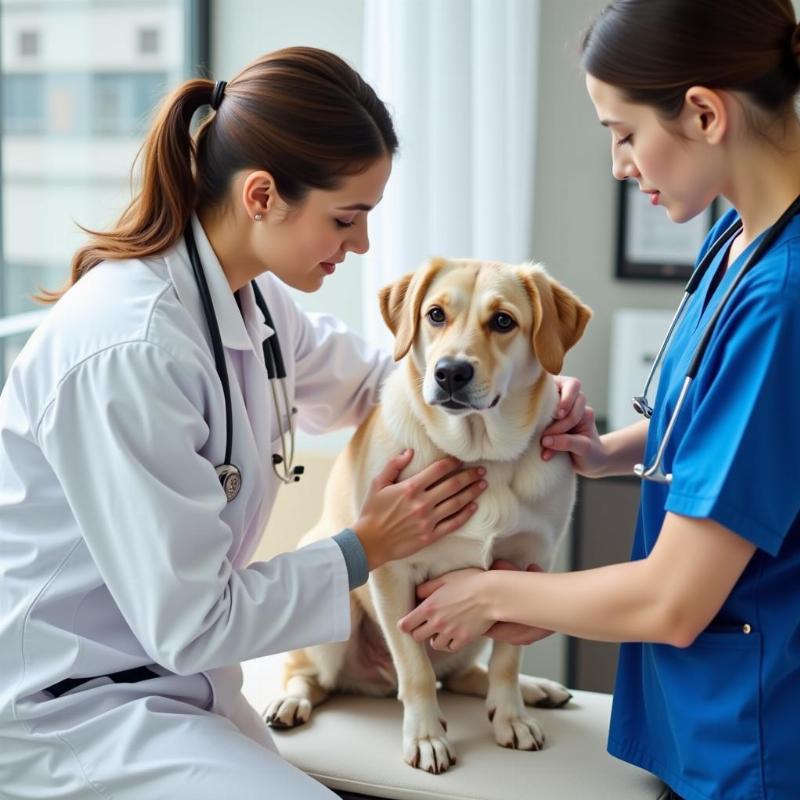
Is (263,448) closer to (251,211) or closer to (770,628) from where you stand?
(251,211)

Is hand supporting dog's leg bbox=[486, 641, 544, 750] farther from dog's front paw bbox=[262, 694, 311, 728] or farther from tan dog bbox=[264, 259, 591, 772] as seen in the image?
dog's front paw bbox=[262, 694, 311, 728]

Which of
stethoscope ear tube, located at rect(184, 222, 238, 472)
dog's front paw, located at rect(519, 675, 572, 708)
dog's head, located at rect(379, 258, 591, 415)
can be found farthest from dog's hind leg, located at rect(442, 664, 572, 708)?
stethoscope ear tube, located at rect(184, 222, 238, 472)

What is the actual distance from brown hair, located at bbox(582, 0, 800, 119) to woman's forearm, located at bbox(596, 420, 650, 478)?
605mm

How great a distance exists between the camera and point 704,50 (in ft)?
3.90

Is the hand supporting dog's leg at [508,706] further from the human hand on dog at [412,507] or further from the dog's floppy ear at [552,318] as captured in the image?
the dog's floppy ear at [552,318]

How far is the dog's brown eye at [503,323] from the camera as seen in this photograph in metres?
1.58

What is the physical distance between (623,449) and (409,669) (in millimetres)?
480

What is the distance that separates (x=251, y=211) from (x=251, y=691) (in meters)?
0.87

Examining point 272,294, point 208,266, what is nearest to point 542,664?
point 272,294

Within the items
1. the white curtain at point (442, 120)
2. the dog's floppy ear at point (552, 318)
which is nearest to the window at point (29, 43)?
the white curtain at point (442, 120)

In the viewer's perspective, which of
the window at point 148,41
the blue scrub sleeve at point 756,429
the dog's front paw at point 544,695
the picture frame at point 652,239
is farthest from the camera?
the window at point 148,41

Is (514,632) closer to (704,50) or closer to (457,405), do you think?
(457,405)

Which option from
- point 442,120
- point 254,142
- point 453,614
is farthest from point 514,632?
point 442,120

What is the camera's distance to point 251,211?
1.42 metres
